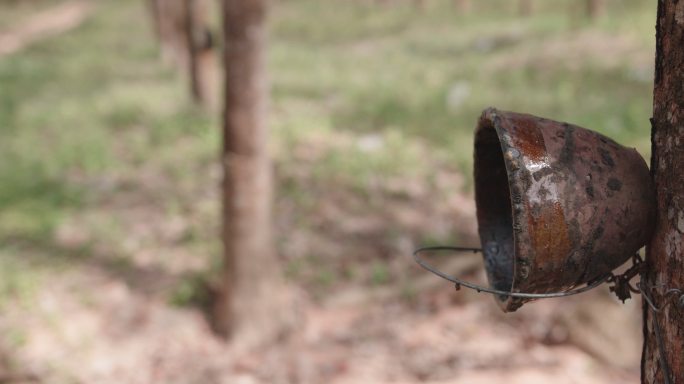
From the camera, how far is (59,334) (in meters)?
4.42

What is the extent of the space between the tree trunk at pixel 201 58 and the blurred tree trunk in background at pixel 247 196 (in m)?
4.63

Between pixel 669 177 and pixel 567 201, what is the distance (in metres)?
0.17

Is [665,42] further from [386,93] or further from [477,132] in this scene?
[386,93]

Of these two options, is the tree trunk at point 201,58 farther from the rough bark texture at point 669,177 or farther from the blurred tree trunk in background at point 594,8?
the blurred tree trunk in background at point 594,8

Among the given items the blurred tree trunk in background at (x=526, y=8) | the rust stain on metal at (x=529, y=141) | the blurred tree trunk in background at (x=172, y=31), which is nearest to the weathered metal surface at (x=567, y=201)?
the rust stain on metal at (x=529, y=141)

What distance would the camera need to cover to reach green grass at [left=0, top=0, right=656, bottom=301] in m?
6.43

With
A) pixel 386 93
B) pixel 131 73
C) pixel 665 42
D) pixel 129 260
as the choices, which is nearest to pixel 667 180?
pixel 665 42

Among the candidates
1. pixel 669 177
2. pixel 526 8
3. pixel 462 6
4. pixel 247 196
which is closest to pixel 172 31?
pixel 526 8

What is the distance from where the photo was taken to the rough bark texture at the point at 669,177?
1.08 metres

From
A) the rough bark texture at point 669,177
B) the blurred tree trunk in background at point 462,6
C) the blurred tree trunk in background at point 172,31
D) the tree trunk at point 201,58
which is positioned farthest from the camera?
the blurred tree trunk in background at point 462,6

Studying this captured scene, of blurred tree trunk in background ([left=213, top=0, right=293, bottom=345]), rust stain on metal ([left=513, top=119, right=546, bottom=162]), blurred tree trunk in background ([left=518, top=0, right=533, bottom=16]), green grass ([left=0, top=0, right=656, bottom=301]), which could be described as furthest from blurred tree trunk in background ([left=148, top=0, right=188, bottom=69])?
rust stain on metal ([left=513, top=119, right=546, bottom=162])

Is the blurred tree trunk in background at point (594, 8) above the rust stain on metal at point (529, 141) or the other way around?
the other way around

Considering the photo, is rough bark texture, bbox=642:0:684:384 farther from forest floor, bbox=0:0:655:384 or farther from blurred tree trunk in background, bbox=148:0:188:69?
blurred tree trunk in background, bbox=148:0:188:69

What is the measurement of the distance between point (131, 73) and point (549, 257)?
11.8 m
